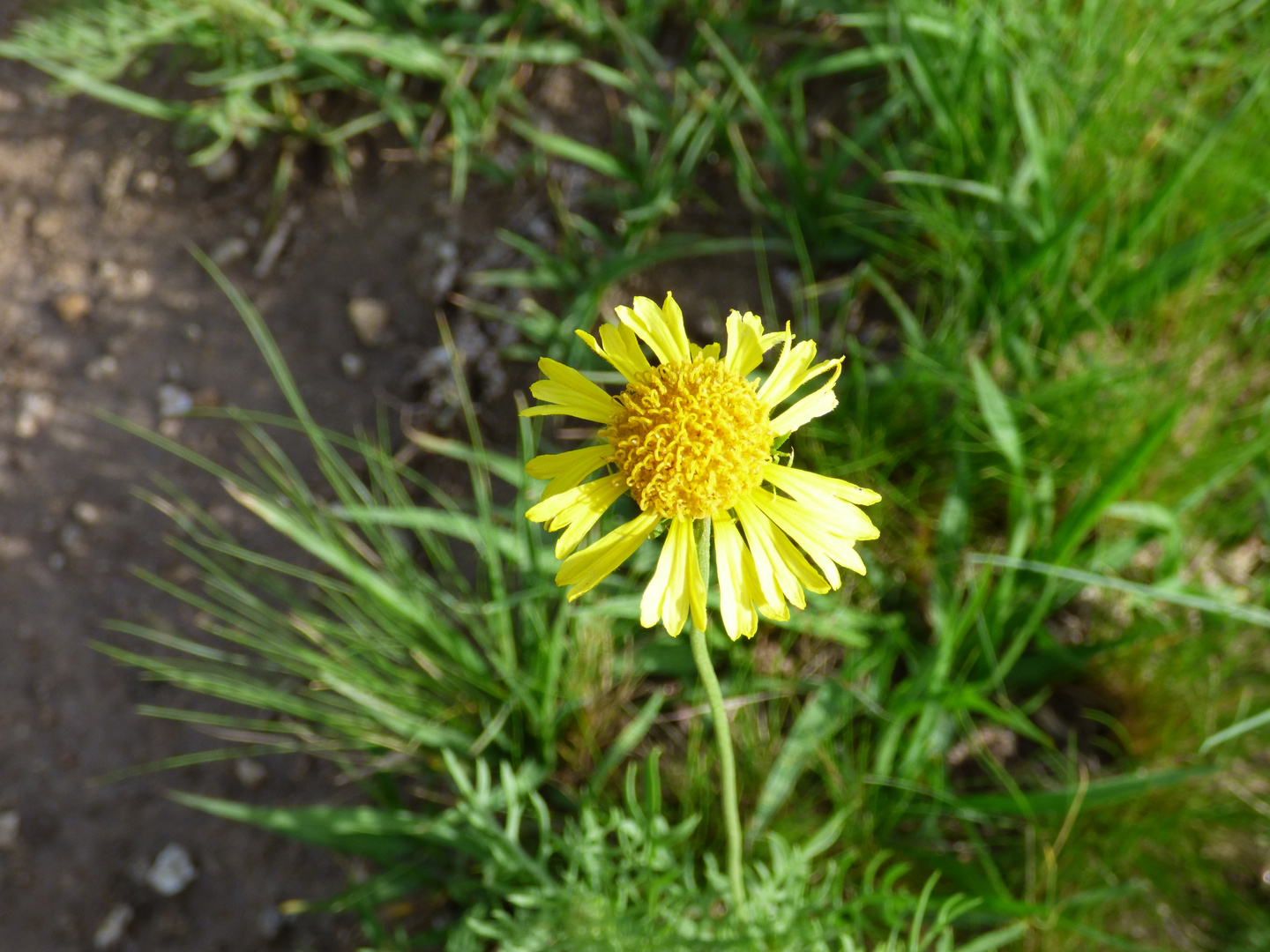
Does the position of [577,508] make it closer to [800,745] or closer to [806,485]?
[806,485]

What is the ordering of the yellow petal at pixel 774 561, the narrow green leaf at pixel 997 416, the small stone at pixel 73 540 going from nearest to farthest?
1. the yellow petal at pixel 774 561
2. the narrow green leaf at pixel 997 416
3. the small stone at pixel 73 540

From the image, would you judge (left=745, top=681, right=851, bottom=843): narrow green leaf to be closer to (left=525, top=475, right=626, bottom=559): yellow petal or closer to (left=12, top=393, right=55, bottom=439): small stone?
(left=525, top=475, right=626, bottom=559): yellow petal

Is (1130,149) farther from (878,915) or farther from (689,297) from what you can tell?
(878,915)

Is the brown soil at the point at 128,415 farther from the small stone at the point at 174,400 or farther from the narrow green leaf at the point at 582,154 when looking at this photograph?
the narrow green leaf at the point at 582,154

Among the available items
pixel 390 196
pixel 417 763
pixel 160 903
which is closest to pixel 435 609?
pixel 417 763

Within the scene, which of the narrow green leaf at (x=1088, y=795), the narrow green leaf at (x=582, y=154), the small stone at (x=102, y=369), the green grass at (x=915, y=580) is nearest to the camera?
the narrow green leaf at (x=1088, y=795)

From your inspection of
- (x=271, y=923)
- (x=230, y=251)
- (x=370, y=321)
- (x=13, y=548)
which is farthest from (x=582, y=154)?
(x=271, y=923)

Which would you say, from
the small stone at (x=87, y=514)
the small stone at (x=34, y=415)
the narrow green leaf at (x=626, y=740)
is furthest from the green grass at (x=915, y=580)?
the small stone at (x=34, y=415)
